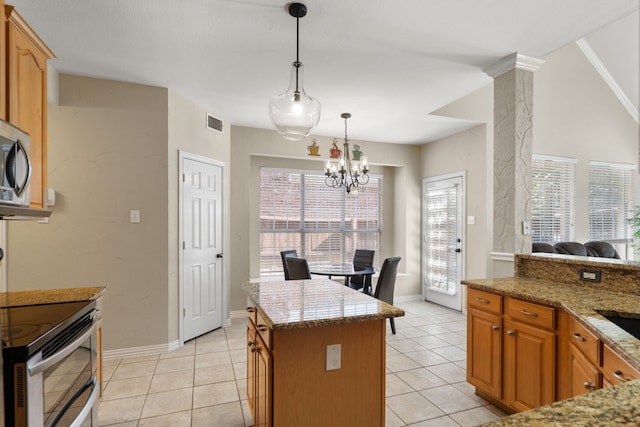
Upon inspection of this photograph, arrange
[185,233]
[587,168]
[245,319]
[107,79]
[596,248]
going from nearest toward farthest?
[107,79] < [185,233] < [245,319] < [596,248] < [587,168]

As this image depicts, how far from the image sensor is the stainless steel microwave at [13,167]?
145 cm

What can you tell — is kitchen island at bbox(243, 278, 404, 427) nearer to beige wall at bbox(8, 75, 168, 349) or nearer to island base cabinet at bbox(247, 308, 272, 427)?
island base cabinet at bbox(247, 308, 272, 427)

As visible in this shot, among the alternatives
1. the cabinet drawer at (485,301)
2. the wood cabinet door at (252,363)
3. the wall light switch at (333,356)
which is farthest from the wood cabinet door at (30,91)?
the cabinet drawer at (485,301)

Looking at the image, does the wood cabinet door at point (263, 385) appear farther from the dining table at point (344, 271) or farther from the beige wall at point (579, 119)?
the beige wall at point (579, 119)

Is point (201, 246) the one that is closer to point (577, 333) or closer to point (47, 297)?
point (47, 297)

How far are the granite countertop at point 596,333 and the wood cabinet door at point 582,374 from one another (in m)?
0.20

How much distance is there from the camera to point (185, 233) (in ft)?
12.2

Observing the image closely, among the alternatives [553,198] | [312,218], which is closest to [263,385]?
[312,218]

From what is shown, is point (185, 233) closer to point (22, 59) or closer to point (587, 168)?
point (22, 59)

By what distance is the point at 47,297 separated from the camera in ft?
6.88

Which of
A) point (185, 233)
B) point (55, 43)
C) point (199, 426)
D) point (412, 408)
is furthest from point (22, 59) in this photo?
point (412, 408)

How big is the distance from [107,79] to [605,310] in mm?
4131

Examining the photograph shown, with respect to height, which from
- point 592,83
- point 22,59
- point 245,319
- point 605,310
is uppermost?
point 592,83

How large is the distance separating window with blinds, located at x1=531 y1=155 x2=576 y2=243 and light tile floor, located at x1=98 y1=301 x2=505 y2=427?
2.32 meters
